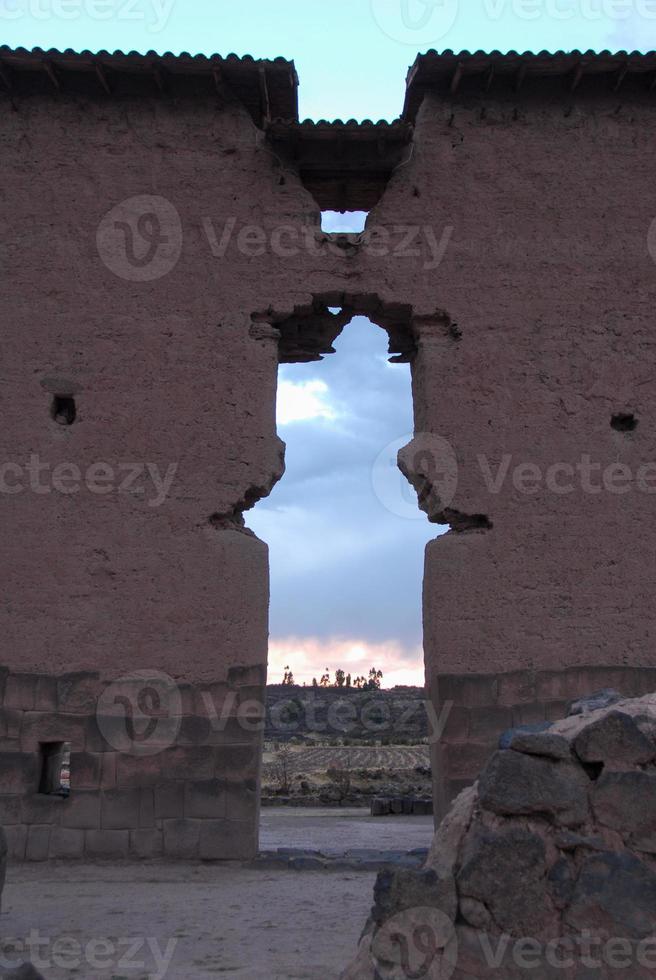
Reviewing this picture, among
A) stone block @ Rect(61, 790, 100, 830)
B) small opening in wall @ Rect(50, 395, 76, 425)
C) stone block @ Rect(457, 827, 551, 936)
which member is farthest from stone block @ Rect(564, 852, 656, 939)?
small opening in wall @ Rect(50, 395, 76, 425)

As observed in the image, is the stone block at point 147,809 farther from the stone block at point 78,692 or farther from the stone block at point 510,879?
the stone block at point 510,879

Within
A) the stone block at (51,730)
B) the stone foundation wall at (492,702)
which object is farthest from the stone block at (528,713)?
the stone block at (51,730)

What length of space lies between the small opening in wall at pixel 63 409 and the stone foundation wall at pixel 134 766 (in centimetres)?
210

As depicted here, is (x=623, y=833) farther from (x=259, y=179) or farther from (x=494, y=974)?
(x=259, y=179)

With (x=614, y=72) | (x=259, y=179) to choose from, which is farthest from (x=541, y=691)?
(x=614, y=72)

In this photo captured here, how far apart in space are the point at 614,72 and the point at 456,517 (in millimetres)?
4340

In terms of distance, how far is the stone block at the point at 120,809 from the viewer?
6.06m

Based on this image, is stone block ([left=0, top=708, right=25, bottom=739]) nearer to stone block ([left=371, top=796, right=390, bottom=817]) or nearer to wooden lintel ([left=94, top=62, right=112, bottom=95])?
wooden lintel ([left=94, top=62, right=112, bottom=95])

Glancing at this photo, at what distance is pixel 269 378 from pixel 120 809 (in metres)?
3.55

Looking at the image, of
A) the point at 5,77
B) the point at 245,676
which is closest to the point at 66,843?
the point at 245,676

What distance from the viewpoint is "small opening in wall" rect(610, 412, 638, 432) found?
7.07 metres

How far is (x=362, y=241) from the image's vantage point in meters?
7.28

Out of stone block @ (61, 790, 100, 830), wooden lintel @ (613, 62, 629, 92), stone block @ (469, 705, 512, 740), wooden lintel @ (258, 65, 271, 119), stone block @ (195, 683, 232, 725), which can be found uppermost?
wooden lintel @ (613, 62, 629, 92)

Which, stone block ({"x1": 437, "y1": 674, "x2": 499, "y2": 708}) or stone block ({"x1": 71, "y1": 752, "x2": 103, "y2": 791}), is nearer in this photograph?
stone block ({"x1": 71, "y1": 752, "x2": 103, "y2": 791})
